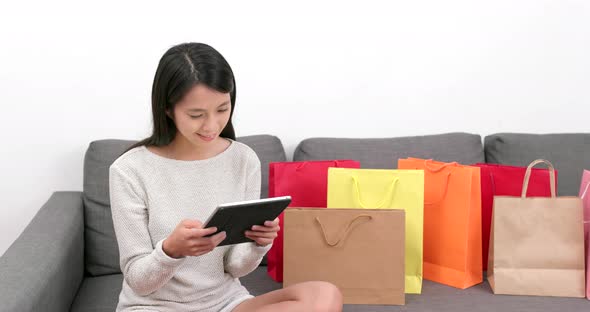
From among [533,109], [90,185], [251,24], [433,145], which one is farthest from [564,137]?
[90,185]

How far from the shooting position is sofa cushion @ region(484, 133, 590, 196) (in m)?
2.61

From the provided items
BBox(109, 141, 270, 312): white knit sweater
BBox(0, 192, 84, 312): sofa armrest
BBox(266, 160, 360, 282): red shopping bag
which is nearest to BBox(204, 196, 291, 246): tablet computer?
BBox(109, 141, 270, 312): white knit sweater

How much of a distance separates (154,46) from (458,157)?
1095 mm

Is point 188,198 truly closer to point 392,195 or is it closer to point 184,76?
point 184,76

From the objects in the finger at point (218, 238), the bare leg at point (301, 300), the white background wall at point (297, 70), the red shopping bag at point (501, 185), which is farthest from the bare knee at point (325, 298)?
the white background wall at point (297, 70)

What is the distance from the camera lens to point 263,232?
177cm

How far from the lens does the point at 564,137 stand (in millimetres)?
2691

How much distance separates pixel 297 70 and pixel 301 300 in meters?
1.13

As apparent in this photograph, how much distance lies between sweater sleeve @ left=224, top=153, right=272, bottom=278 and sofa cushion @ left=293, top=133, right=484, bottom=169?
0.64 meters

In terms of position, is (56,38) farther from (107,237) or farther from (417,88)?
(417,88)

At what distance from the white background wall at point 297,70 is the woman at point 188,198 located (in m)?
0.77

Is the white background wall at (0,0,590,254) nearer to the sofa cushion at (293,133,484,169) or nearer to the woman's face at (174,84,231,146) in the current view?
the sofa cushion at (293,133,484,169)

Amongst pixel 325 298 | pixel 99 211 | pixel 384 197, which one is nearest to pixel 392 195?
pixel 384 197

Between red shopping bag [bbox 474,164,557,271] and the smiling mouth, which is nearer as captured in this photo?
the smiling mouth
